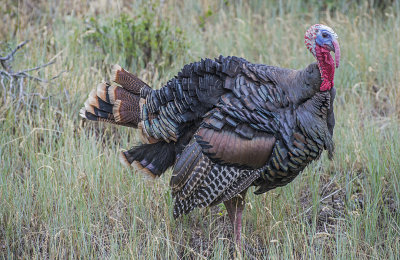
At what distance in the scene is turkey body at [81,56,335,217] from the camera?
360cm

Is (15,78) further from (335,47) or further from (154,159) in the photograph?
(335,47)

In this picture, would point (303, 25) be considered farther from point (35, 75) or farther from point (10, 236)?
point (10, 236)

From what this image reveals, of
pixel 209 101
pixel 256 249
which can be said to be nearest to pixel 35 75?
pixel 209 101

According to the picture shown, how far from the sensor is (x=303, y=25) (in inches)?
270

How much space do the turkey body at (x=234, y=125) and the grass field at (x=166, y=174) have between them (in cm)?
40

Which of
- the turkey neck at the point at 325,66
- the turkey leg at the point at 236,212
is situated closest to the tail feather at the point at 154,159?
the turkey leg at the point at 236,212

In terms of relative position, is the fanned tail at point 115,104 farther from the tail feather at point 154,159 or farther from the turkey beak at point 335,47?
the turkey beak at point 335,47

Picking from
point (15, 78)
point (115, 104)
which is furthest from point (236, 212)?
point (15, 78)

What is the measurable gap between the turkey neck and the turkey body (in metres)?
0.04

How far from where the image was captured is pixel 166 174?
463 cm

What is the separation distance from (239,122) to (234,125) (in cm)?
5

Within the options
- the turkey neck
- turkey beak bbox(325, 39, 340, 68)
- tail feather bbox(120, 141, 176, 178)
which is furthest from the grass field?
turkey beak bbox(325, 39, 340, 68)

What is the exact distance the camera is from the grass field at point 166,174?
3842 millimetres

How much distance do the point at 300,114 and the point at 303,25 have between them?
3530mm
